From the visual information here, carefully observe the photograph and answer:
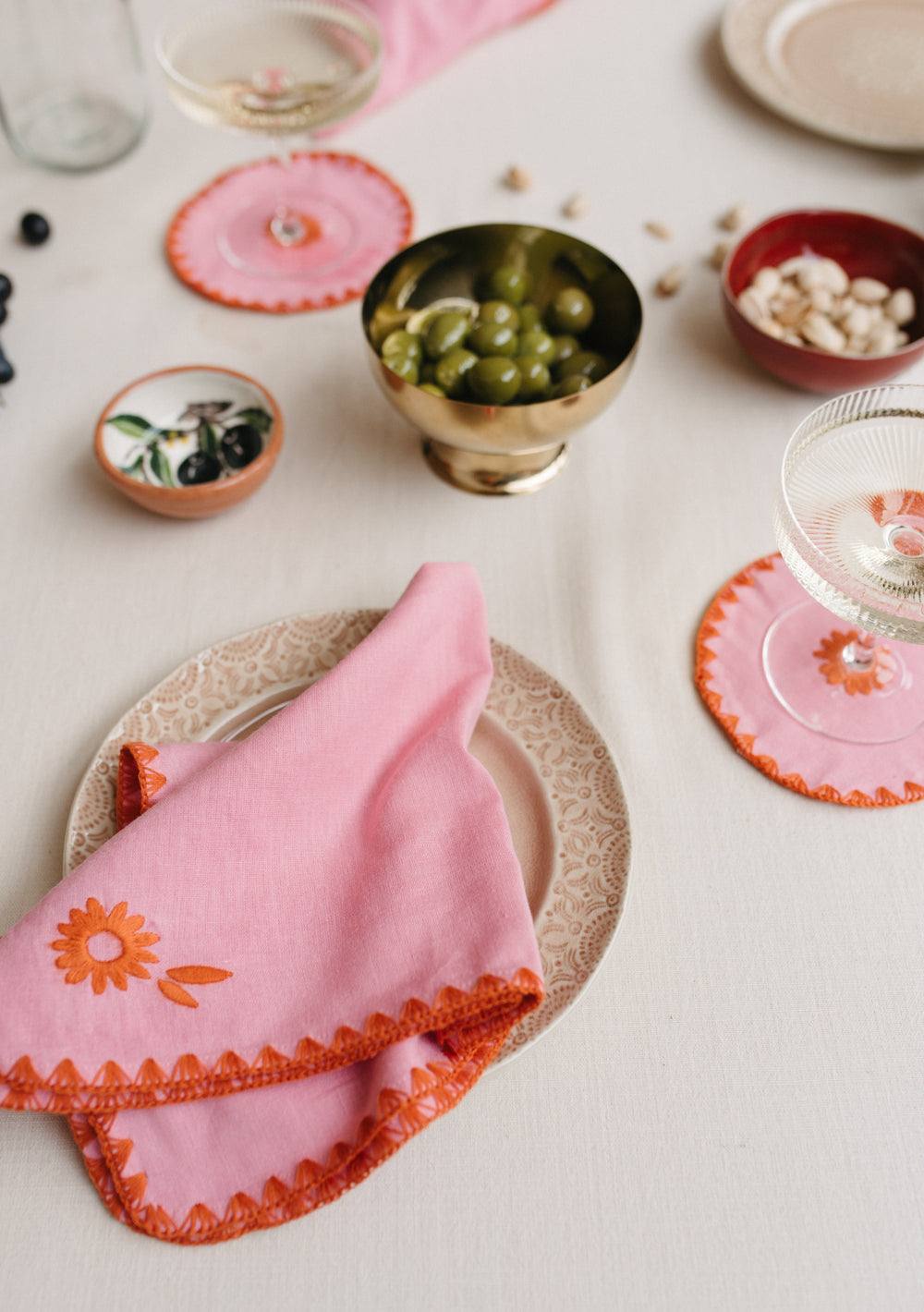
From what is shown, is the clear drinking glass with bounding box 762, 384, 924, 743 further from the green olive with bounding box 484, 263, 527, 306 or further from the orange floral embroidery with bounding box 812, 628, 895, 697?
the green olive with bounding box 484, 263, 527, 306

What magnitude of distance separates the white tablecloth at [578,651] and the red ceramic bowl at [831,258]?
0.16 feet

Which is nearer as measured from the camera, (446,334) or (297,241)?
(446,334)

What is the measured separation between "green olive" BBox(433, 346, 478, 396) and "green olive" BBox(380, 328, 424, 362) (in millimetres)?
24

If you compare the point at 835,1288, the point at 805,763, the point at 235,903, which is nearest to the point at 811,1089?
the point at 835,1288

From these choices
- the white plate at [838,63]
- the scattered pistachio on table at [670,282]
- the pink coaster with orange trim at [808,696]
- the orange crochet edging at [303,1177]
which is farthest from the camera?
the white plate at [838,63]

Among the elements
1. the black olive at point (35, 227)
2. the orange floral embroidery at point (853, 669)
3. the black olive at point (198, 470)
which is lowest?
the orange floral embroidery at point (853, 669)

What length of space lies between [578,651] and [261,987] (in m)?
0.31

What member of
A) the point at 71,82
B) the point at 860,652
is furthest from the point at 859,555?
the point at 71,82

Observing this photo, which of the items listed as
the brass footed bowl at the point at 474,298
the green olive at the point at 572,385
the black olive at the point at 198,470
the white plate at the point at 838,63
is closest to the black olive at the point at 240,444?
the black olive at the point at 198,470

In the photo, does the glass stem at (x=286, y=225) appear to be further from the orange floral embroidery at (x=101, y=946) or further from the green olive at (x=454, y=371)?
the orange floral embroidery at (x=101, y=946)

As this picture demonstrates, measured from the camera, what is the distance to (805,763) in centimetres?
64

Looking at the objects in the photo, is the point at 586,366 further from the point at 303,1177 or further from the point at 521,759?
the point at 303,1177

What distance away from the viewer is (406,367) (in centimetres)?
71

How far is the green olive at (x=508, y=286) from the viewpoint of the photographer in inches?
30.4
